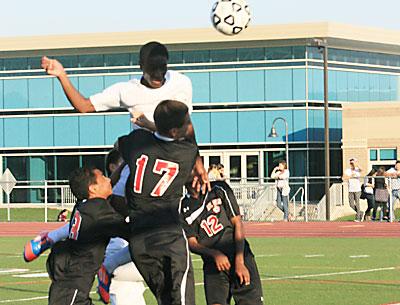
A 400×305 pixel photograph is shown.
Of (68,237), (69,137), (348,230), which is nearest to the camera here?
(68,237)

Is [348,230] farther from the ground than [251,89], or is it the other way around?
[251,89]

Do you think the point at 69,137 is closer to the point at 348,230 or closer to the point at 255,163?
the point at 255,163

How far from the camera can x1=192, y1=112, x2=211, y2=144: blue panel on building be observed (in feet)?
195

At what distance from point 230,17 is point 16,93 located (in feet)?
154

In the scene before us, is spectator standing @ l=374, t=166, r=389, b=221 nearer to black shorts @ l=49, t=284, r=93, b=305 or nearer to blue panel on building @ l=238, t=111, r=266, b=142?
blue panel on building @ l=238, t=111, r=266, b=142

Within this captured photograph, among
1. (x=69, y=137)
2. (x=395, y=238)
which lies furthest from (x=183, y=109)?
(x=69, y=137)

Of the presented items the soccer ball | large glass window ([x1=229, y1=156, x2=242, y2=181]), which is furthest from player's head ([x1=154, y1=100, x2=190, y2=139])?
large glass window ([x1=229, y1=156, x2=242, y2=181])

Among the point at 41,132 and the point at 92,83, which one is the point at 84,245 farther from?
the point at 41,132

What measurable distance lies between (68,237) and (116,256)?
0.42 meters

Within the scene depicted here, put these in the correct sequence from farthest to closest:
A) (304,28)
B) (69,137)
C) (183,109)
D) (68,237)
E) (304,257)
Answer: (69,137), (304,28), (304,257), (68,237), (183,109)

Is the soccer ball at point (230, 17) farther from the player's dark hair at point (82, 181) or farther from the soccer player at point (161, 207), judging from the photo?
the soccer player at point (161, 207)

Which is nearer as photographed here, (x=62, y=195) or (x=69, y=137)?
(x=62, y=195)

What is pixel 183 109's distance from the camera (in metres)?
8.53

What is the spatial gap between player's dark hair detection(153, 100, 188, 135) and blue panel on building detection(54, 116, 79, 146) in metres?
53.0
